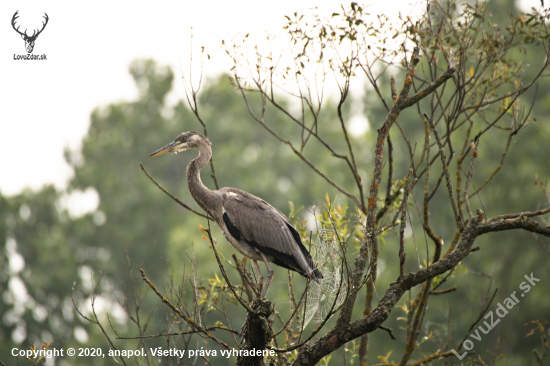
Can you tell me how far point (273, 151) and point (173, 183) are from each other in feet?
19.5

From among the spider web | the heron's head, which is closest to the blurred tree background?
the heron's head

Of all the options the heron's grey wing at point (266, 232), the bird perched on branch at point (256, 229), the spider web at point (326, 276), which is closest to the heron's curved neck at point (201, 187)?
the bird perched on branch at point (256, 229)

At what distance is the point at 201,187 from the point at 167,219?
20358 millimetres

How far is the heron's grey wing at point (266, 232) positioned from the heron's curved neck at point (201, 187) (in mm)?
228

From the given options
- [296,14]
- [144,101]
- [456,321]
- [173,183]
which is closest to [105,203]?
[173,183]

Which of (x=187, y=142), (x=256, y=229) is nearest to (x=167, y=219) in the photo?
(x=187, y=142)

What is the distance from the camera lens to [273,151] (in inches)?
1261

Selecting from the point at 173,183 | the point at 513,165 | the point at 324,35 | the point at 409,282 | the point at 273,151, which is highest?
the point at 273,151

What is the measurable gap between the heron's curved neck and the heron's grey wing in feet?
0.75

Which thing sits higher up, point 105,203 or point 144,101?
point 144,101

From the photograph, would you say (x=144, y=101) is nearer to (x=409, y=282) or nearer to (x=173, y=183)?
(x=173, y=183)

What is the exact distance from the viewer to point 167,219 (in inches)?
1066

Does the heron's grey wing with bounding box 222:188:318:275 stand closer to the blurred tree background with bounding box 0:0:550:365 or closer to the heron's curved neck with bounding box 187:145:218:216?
the heron's curved neck with bounding box 187:145:218:216

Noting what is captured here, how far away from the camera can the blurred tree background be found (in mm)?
16484
